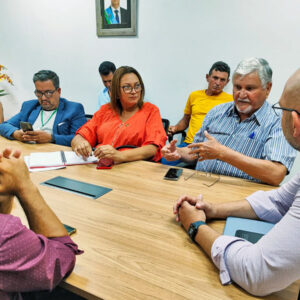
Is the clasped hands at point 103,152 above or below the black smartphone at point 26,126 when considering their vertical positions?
below

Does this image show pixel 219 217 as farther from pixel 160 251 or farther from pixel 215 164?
pixel 215 164

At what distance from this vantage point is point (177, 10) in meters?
2.93

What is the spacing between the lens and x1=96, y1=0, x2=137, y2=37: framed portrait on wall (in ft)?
10.3

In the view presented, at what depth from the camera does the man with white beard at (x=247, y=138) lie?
4.58 ft

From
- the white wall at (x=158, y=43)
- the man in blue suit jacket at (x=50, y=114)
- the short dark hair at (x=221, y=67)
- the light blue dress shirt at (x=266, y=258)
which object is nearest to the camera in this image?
the light blue dress shirt at (x=266, y=258)

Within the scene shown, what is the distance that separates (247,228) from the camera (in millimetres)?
960

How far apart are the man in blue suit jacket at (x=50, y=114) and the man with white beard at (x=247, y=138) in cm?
117

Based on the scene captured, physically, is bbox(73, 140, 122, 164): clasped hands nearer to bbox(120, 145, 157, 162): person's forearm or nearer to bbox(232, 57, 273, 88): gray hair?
bbox(120, 145, 157, 162): person's forearm

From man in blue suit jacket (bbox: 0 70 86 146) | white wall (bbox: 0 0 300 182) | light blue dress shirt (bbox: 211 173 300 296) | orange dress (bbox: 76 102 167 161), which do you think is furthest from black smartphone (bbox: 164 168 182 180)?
white wall (bbox: 0 0 300 182)

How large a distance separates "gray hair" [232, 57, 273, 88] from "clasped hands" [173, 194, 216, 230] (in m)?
0.92

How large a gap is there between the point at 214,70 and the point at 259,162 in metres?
1.71

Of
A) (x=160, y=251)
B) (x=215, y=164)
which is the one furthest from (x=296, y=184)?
(x=215, y=164)

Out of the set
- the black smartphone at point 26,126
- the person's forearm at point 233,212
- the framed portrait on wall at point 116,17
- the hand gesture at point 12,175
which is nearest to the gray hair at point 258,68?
the person's forearm at point 233,212

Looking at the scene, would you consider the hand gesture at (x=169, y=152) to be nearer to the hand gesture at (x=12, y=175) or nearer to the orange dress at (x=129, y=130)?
the orange dress at (x=129, y=130)
